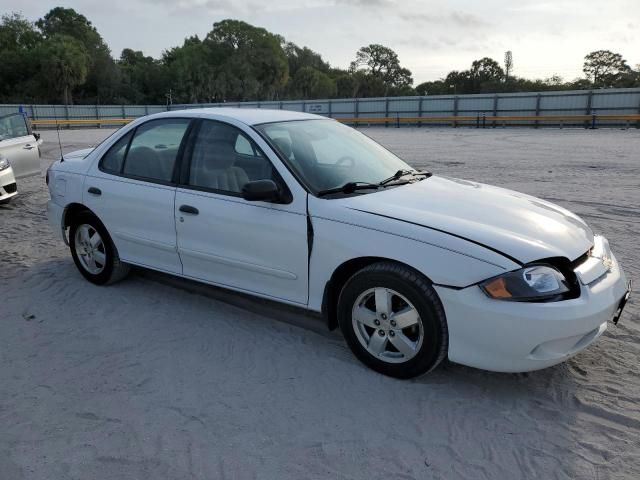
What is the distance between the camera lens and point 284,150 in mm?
3873

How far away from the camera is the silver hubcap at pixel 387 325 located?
319 cm

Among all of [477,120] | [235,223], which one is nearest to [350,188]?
[235,223]

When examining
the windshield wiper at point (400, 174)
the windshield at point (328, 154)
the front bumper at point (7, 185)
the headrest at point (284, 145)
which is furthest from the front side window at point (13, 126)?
the windshield wiper at point (400, 174)

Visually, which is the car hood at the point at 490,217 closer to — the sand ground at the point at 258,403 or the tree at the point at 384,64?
the sand ground at the point at 258,403

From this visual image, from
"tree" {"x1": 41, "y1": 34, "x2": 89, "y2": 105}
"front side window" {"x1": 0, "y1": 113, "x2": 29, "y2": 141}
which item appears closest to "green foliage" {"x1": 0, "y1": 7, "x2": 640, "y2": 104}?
"tree" {"x1": 41, "y1": 34, "x2": 89, "y2": 105}

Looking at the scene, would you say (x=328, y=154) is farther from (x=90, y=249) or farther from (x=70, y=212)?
(x=70, y=212)

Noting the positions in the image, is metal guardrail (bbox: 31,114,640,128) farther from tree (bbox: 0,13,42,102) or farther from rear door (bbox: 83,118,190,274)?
rear door (bbox: 83,118,190,274)

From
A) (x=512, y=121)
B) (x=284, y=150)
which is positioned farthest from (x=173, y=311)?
(x=512, y=121)

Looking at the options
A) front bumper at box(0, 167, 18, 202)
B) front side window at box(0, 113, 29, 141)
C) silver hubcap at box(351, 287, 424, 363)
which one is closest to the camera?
silver hubcap at box(351, 287, 424, 363)

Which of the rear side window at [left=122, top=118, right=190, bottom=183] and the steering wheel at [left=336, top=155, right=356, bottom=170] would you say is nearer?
the steering wheel at [left=336, top=155, right=356, bottom=170]

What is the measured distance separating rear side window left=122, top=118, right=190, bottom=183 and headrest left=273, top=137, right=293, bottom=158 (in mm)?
860

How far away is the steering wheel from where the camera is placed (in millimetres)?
4055

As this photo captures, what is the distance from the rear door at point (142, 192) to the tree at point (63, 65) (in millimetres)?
61969

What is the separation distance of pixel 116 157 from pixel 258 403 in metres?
2.74
